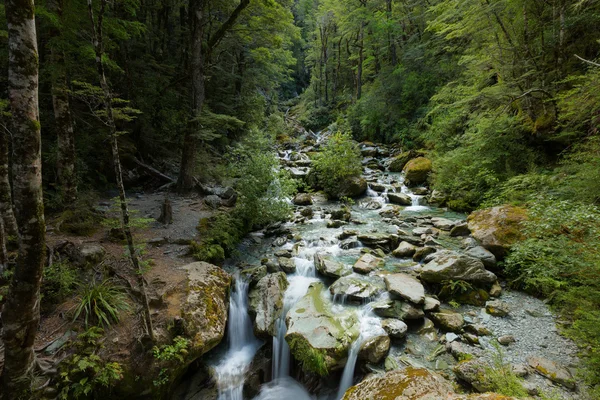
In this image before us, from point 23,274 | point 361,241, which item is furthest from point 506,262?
point 23,274

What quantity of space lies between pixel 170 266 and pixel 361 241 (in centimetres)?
562

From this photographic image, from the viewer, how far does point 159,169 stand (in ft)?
40.0

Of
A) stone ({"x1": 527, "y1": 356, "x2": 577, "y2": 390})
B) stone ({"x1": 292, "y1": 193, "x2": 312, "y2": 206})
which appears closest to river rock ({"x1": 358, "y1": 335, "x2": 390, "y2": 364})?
stone ({"x1": 527, "y1": 356, "x2": 577, "y2": 390})

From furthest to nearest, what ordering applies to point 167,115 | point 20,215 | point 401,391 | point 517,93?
point 167,115 < point 517,93 < point 401,391 < point 20,215

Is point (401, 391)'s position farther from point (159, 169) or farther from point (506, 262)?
point (159, 169)

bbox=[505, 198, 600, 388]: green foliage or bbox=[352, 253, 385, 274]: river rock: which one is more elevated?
bbox=[505, 198, 600, 388]: green foliage

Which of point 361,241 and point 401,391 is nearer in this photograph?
point 401,391

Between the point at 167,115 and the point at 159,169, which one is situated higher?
the point at 167,115

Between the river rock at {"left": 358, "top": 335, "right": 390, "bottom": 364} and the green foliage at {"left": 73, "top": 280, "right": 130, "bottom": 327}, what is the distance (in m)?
4.16

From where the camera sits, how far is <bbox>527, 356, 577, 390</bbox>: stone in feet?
12.1

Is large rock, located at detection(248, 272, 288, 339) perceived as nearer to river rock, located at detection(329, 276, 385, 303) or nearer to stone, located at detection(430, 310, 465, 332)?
river rock, located at detection(329, 276, 385, 303)

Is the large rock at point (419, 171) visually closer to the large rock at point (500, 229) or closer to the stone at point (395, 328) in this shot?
the large rock at point (500, 229)

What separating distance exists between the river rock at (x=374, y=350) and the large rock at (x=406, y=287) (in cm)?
126

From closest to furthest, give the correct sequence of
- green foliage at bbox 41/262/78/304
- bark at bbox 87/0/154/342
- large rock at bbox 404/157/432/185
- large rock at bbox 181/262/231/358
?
bark at bbox 87/0/154/342
green foliage at bbox 41/262/78/304
large rock at bbox 181/262/231/358
large rock at bbox 404/157/432/185
